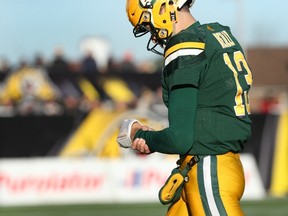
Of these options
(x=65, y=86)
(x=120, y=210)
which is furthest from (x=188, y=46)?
(x=65, y=86)

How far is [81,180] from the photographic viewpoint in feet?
49.8

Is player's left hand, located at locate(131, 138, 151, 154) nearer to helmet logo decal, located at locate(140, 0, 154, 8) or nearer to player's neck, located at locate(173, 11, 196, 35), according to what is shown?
player's neck, located at locate(173, 11, 196, 35)

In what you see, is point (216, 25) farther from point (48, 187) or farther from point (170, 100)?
point (48, 187)

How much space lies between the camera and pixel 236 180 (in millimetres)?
4797

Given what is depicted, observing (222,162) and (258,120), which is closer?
(222,162)

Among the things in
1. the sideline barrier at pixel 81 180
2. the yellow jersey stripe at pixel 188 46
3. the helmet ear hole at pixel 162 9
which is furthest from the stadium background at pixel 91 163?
the yellow jersey stripe at pixel 188 46

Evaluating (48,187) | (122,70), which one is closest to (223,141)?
(48,187)

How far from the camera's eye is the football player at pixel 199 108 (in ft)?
15.2

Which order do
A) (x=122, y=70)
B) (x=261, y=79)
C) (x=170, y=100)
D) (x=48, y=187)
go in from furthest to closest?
(x=261, y=79), (x=122, y=70), (x=48, y=187), (x=170, y=100)

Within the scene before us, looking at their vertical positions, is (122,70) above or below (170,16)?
below

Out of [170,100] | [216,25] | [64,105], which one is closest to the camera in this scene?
[170,100]

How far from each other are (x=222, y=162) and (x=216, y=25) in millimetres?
776

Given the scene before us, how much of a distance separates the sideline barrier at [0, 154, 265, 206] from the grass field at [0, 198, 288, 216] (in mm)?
1012

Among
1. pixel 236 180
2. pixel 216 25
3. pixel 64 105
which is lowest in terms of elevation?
pixel 64 105
